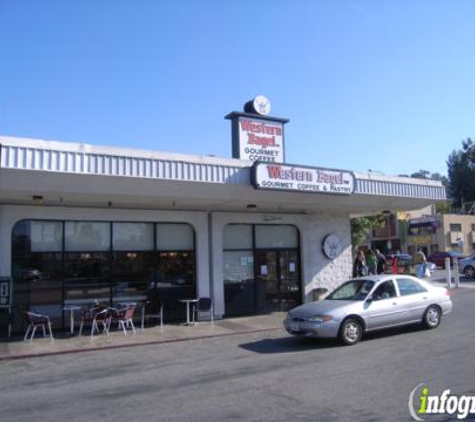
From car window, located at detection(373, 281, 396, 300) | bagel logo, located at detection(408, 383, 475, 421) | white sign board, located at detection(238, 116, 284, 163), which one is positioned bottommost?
bagel logo, located at detection(408, 383, 475, 421)

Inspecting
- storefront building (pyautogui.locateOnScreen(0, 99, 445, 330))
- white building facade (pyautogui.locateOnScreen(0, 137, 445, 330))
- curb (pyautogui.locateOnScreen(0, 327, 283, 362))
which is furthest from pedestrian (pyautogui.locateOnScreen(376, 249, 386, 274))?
curb (pyautogui.locateOnScreen(0, 327, 283, 362))

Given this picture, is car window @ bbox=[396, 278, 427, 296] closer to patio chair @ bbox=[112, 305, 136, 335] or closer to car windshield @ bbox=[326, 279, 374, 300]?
car windshield @ bbox=[326, 279, 374, 300]

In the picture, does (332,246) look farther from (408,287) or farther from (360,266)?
(408,287)

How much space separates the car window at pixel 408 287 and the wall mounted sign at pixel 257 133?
17.8 ft

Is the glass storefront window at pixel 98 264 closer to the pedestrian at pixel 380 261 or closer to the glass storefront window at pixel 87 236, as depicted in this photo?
the glass storefront window at pixel 87 236

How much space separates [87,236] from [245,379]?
8.31 m

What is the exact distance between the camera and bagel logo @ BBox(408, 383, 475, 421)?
6.14 m

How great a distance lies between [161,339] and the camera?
1303 cm

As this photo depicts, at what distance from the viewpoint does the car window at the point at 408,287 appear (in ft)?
40.3

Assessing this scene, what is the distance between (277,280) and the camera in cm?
1842

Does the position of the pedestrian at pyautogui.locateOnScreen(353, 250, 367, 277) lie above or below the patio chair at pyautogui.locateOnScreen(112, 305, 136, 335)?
above

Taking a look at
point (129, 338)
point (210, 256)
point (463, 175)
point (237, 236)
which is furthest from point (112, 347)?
point (463, 175)

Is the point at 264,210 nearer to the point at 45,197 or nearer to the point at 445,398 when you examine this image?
the point at 45,197

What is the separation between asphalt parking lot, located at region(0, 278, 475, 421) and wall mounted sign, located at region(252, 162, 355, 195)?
407 centimetres
